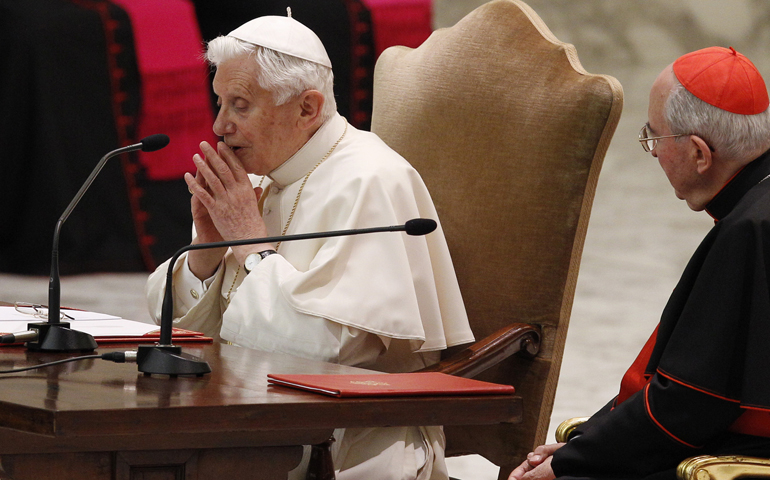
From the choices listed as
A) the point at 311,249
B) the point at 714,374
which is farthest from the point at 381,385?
the point at 311,249

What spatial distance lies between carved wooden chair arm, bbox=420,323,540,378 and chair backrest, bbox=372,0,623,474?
0.05 metres

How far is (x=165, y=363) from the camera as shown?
1.82 metres

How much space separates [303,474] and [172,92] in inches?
178

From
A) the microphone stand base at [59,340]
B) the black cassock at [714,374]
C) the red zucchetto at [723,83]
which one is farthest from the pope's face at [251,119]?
the black cassock at [714,374]

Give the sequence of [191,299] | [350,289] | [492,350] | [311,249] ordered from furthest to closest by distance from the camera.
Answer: [191,299] → [311,249] → [492,350] → [350,289]

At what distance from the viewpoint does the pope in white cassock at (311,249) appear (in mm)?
2393

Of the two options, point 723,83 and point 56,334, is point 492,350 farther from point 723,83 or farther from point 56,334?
point 56,334

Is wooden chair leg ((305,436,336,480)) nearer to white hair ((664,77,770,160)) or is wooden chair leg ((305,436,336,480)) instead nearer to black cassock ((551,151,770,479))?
black cassock ((551,151,770,479))

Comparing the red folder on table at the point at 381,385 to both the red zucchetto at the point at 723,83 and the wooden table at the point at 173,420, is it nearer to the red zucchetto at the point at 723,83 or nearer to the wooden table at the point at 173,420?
the wooden table at the point at 173,420

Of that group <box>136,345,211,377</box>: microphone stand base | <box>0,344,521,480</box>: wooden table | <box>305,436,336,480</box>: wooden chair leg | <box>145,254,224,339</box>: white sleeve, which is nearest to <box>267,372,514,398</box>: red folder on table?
<box>0,344,521,480</box>: wooden table

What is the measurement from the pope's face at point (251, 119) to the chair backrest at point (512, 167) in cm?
43

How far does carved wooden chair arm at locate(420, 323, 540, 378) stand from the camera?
8.07ft

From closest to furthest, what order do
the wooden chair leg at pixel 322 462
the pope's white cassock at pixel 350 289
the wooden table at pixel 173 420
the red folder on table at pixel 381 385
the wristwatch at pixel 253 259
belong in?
the wooden table at pixel 173 420
the red folder on table at pixel 381 385
the wooden chair leg at pixel 322 462
the pope's white cassock at pixel 350 289
the wristwatch at pixel 253 259

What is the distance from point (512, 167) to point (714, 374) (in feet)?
3.55
